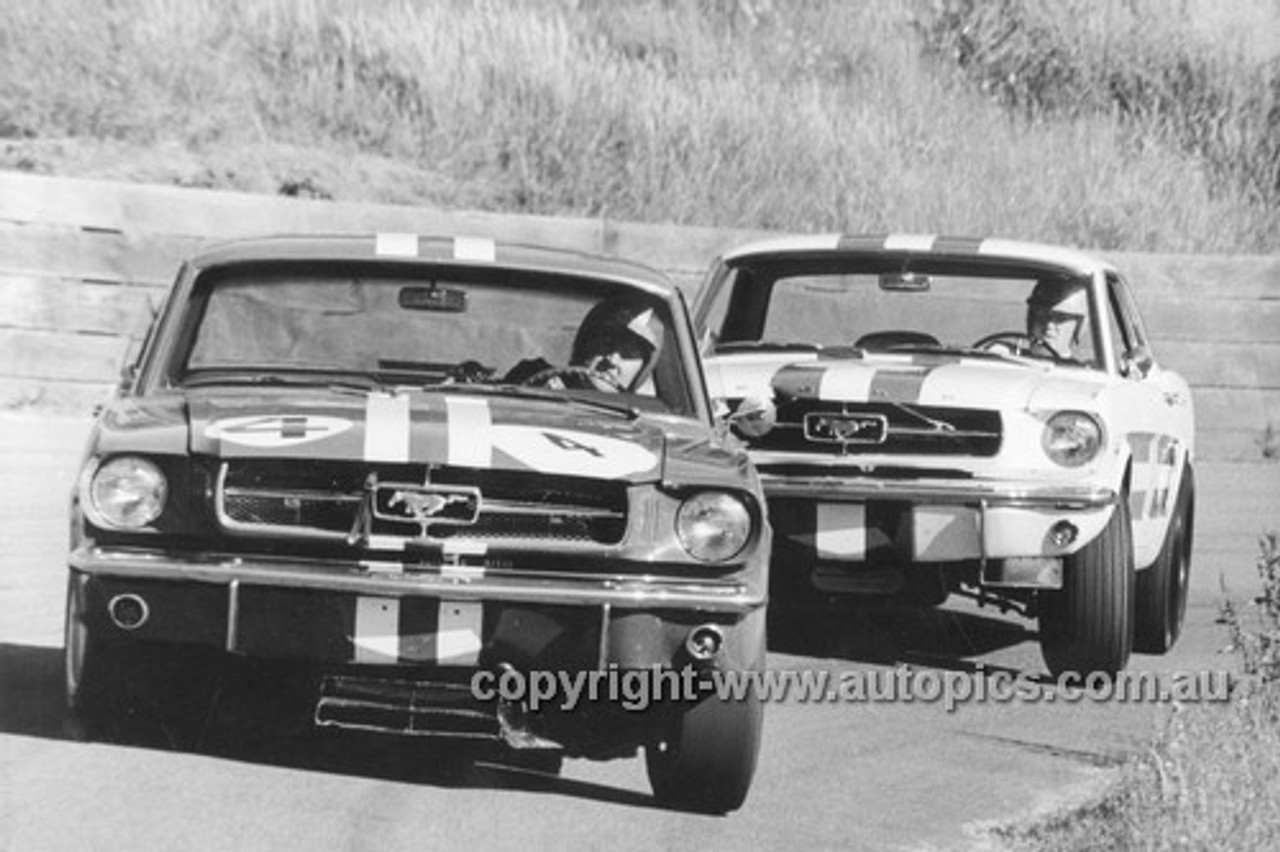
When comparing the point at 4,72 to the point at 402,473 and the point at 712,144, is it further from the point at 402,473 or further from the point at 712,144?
the point at 402,473

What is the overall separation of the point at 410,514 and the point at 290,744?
0.97 meters

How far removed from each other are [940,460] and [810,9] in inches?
587

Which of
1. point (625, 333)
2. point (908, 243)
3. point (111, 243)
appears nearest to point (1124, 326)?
point (908, 243)

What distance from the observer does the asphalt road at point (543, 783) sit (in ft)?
22.0

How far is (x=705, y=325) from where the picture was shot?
436 inches

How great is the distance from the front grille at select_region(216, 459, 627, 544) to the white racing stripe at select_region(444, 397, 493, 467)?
0.04 meters

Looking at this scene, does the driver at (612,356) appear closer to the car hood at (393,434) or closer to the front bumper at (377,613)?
the car hood at (393,434)

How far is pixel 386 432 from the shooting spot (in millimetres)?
7121

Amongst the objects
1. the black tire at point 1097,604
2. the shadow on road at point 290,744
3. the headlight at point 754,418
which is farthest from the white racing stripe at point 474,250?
the black tire at point 1097,604

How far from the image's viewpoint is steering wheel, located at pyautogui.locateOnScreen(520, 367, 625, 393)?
26.9 feet

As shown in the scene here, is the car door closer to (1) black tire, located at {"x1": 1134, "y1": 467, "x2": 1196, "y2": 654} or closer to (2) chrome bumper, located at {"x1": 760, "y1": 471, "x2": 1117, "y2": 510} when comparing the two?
(1) black tire, located at {"x1": 1134, "y1": 467, "x2": 1196, "y2": 654}

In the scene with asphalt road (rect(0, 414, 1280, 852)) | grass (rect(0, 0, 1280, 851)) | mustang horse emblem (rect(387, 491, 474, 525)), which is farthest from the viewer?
grass (rect(0, 0, 1280, 851))

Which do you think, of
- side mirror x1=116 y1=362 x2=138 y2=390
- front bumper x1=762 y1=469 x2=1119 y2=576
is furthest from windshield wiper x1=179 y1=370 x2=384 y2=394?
front bumper x1=762 y1=469 x2=1119 y2=576

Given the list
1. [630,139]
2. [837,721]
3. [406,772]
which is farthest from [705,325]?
[630,139]
